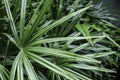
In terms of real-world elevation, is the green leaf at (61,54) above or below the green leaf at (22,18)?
below

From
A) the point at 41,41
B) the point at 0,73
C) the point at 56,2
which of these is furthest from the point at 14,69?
the point at 56,2

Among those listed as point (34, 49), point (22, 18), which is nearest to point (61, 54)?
point (34, 49)

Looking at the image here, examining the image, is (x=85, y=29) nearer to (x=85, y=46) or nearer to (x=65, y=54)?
(x=85, y=46)

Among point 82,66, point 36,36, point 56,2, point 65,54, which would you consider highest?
point 56,2

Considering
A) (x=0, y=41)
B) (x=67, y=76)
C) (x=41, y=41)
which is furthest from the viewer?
(x=0, y=41)

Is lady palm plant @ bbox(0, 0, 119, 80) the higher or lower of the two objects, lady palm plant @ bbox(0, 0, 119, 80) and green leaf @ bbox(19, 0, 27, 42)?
the lower

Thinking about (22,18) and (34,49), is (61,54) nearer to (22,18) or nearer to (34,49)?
(34,49)

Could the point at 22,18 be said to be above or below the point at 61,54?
above

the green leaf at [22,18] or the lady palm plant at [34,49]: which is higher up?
the green leaf at [22,18]

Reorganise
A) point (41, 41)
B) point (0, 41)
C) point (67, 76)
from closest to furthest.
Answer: point (67, 76)
point (41, 41)
point (0, 41)

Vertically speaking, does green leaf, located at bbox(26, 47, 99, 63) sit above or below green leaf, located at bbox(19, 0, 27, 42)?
below

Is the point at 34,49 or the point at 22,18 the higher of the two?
the point at 22,18
